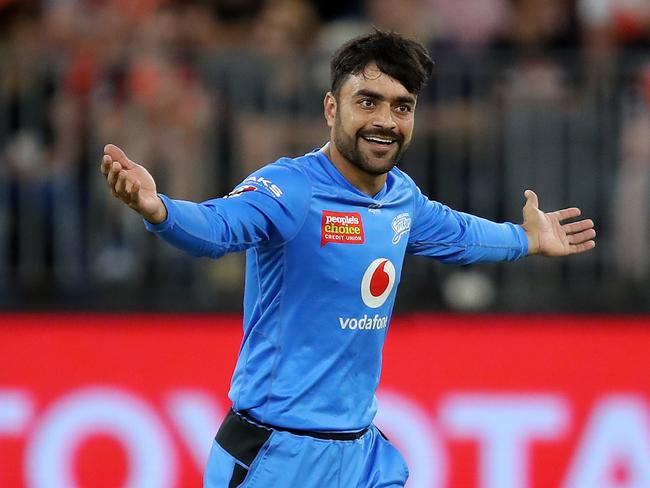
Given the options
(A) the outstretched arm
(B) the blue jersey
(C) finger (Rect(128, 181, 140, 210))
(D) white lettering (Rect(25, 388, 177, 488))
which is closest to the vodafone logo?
(B) the blue jersey

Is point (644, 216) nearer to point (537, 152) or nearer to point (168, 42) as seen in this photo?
point (537, 152)

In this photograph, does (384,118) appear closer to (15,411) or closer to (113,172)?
(113,172)

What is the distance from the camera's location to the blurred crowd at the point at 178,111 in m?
8.98

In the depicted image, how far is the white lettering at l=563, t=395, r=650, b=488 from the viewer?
29.0 ft

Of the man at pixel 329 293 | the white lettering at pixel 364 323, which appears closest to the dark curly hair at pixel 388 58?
the man at pixel 329 293

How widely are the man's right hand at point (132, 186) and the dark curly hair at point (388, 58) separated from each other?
3.76ft

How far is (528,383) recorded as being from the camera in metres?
8.97

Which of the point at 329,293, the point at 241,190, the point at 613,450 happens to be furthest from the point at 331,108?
the point at 613,450

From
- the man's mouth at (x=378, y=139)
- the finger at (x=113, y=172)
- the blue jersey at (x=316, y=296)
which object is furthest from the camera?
the man's mouth at (x=378, y=139)

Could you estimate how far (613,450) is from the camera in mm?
8867

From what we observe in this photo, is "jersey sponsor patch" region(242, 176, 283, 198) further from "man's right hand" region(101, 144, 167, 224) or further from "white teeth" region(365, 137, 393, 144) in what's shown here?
"man's right hand" region(101, 144, 167, 224)

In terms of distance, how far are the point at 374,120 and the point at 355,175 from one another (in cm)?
26

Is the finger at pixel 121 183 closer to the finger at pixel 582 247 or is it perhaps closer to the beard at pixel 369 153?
the beard at pixel 369 153

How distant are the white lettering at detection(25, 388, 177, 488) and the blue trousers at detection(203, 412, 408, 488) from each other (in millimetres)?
3145
